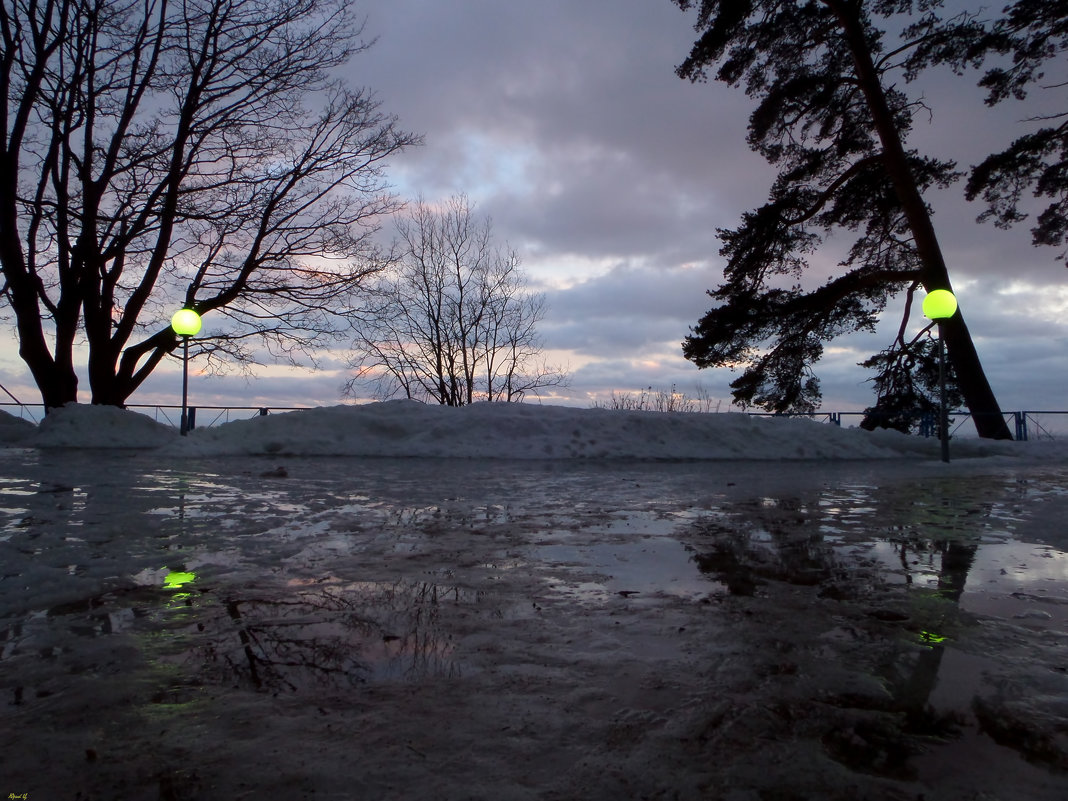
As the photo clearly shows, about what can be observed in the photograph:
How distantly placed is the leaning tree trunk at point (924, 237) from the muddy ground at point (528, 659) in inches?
536

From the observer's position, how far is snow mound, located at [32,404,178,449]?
45.8 feet

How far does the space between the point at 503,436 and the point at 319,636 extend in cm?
1049

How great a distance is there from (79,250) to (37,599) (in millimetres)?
17166

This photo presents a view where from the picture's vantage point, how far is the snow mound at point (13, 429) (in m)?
15.1

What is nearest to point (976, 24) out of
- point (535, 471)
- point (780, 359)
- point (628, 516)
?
point (780, 359)

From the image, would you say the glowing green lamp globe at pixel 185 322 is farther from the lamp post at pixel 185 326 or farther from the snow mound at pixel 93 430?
the snow mound at pixel 93 430

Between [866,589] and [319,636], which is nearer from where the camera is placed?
[319,636]

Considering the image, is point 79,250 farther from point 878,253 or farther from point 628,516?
point 878,253

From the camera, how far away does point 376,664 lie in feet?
7.45

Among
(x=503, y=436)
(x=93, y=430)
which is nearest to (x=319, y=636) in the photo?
(x=503, y=436)

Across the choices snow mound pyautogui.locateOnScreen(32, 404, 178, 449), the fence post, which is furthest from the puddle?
the fence post

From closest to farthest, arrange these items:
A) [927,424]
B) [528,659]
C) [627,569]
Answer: [528,659], [627,569], [927,424]

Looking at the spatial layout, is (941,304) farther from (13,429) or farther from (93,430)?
(13,429)

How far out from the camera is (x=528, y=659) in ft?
7.63
